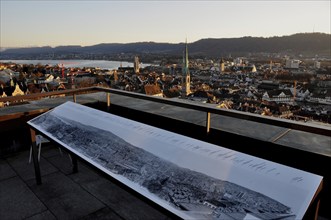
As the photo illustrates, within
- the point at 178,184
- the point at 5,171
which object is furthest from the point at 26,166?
the point at 178,184

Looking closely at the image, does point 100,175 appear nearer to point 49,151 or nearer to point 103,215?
point 103,215

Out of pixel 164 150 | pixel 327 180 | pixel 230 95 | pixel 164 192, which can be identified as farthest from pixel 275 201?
pixel 230 95

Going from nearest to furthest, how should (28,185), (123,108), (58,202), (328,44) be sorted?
(58,202)
(28,185)
(123,108)
(328,44)

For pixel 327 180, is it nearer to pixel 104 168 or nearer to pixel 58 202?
pixel 104 168

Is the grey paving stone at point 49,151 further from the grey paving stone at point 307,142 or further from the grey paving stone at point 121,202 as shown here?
the grey paving stone at point 307,142

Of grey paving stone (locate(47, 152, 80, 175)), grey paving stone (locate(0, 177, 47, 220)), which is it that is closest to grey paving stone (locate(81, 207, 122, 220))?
grey paving stone (locate(0, 177, 47, 220))
